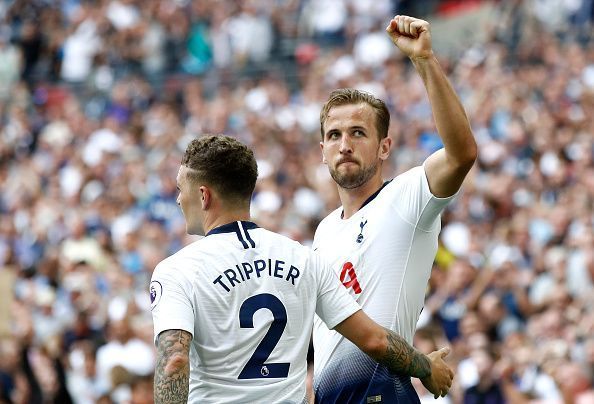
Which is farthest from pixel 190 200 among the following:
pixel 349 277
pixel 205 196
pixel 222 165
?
pixel 349 277

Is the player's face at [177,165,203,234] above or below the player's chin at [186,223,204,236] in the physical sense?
above

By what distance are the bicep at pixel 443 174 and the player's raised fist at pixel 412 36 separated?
427 mm

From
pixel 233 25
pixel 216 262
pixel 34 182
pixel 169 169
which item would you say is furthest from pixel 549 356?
pixel 233 25

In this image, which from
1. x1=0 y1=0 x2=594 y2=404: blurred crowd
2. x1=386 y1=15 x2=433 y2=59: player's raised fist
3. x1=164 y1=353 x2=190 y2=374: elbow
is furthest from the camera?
x1=0 y1=0 x2=594 y2=404: blurred crowd

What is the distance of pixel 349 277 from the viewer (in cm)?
544

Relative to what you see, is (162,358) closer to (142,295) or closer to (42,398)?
(42,398)

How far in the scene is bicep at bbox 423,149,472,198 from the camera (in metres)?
5.07

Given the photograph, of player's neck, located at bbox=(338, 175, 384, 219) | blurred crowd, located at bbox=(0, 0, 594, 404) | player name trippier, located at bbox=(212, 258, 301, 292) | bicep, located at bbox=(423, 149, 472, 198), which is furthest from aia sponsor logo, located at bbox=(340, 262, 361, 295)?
blurred crowd, located at bbox=(0, 0, 594, 404)

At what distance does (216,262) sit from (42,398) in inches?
270

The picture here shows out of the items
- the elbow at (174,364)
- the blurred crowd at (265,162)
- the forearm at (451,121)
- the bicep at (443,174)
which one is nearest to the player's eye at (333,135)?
the bicep at (443,174)

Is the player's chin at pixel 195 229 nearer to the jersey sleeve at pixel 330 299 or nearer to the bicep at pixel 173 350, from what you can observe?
the jersey sleeve at pixel 330 299

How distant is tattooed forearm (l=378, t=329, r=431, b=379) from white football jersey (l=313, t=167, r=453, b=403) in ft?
0.81

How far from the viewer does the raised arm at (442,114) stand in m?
5.01

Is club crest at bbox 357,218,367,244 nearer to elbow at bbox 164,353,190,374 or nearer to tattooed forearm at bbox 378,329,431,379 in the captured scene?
tattooed forearm at bbox 378,329,431,379
